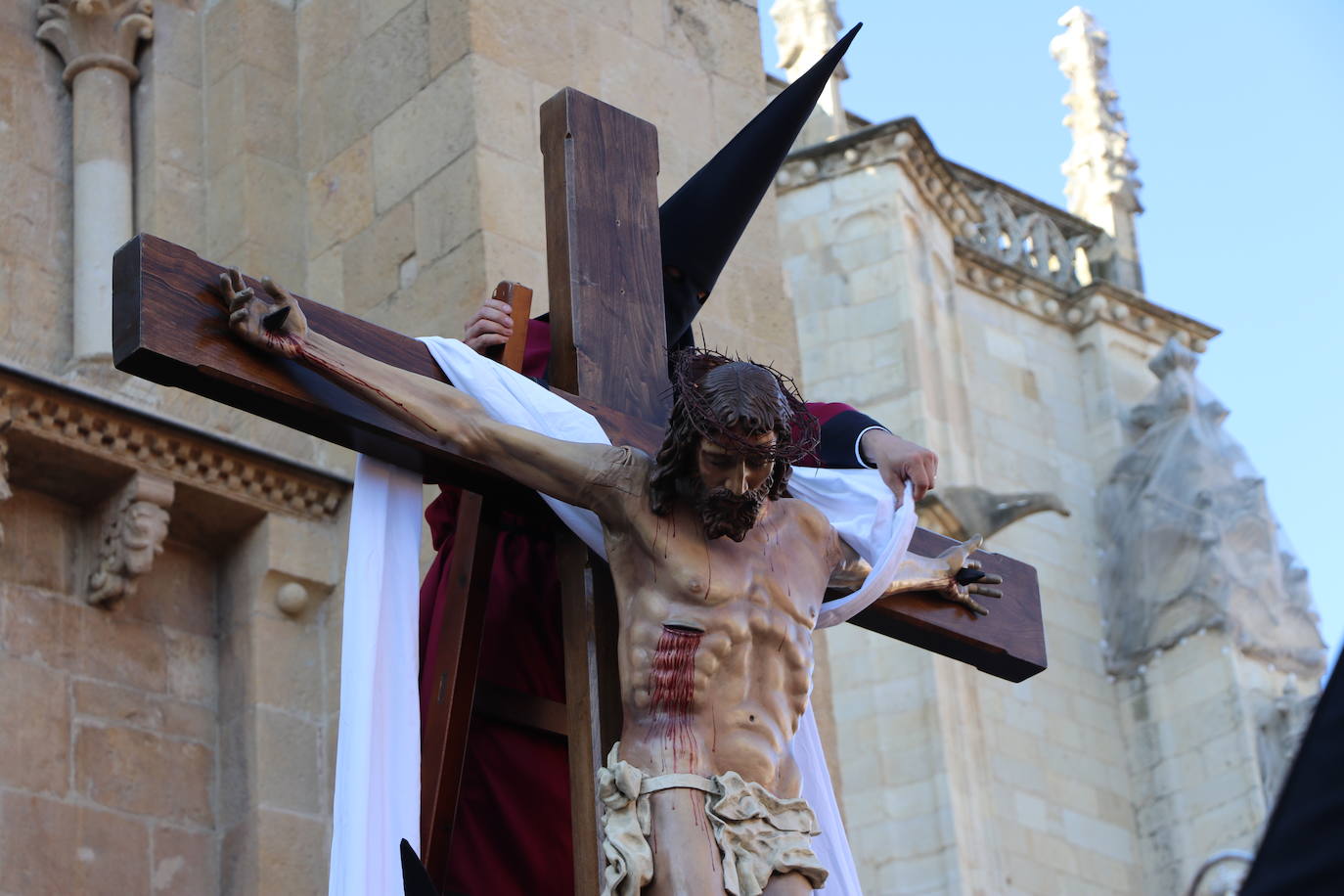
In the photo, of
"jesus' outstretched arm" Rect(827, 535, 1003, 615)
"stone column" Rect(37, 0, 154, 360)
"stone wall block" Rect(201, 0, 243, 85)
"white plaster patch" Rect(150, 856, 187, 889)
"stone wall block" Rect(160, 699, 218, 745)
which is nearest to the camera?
"jesus' outstretched arm" Rect(827, 535, 1003, 615)

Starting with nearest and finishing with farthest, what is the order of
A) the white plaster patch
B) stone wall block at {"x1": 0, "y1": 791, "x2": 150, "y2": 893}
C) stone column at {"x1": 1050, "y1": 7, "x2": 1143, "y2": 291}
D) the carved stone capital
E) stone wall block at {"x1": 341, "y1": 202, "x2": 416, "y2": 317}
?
stone wall block at {"x1": 0, "y1": 791, "x2": 150, "y2": 893} → the white plaster patch → stone wall block at {"x1": 341, "y1": 202, "x2": 416, "y2": 317} → the carved stone capital → stone column at {"x1": 1050, "y1": 7, "x2": 1143, "y2": 291}

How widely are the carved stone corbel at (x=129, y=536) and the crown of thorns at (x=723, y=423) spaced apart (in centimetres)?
243

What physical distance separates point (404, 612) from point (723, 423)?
2.02 ft

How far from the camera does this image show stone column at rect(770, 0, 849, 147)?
1275cm

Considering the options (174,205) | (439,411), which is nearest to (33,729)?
(174,205)

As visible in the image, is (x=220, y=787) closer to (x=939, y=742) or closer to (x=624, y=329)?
(x=624, y=329)

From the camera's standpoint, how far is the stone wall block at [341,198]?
Result: 6824mm

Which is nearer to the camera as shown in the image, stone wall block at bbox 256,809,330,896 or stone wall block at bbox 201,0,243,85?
stone wall block at bbox 256,809,330,896

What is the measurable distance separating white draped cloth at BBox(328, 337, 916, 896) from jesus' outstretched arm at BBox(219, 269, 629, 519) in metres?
0.09

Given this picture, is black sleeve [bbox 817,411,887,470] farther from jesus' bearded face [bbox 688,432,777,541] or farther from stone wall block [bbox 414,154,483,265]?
stone wall block [bbox 414,154,483,265]

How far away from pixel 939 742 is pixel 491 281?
5.26 m

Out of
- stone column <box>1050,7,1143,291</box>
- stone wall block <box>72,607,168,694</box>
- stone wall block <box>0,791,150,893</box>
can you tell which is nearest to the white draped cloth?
stone wall block <box>0,791,150,893</box>

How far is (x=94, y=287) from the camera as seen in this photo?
670cm

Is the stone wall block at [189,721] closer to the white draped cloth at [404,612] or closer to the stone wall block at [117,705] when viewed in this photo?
the stone wall block at [117,705]
